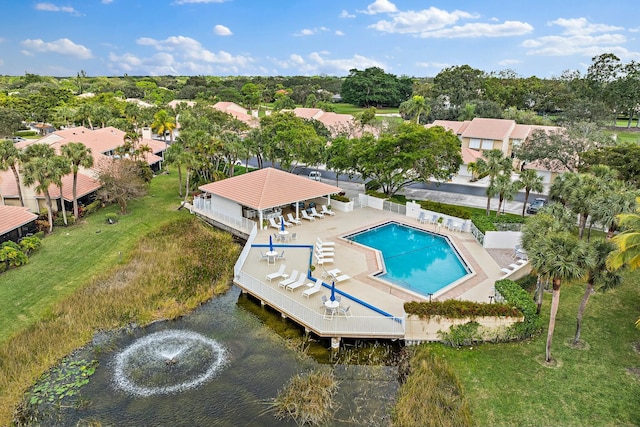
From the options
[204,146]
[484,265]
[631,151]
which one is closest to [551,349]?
[484,265]

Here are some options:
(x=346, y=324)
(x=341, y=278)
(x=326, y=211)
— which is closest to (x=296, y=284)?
(x=341, y=278)

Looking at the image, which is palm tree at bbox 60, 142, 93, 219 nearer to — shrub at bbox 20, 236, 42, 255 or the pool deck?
shrub at bbox 20, 236, 42, 255

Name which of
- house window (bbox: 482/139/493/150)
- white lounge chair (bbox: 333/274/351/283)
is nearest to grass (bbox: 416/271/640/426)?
white lounge chair (bbox: 333/274/351/283)

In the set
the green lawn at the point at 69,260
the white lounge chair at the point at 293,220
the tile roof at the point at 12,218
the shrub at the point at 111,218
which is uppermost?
the tile roof at the point at 12,218

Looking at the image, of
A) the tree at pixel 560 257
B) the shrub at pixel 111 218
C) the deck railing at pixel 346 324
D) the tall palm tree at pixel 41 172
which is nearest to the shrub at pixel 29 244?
the tall palm tree at pixel 41 172

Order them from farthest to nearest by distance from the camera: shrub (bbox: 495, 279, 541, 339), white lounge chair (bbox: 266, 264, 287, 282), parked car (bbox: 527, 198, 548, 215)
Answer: parked car (bbox: 527, 198, 548, 215)
white lounge chair (bbox: 266, 264, 287, 282)
shrub (bbox: 495, 279, 541, 339)

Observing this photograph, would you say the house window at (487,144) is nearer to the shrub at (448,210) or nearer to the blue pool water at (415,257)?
the shrub at (448,210)
